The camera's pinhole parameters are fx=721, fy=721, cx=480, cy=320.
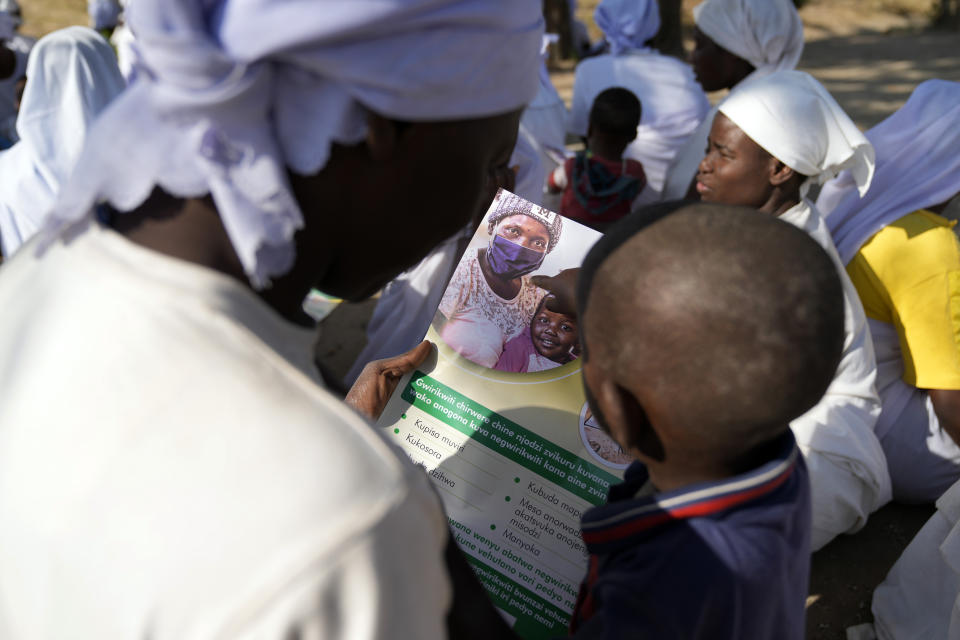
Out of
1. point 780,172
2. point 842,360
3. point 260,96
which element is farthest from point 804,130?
point 260,96

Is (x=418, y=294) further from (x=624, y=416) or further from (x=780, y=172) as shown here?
(x=624, y=416)

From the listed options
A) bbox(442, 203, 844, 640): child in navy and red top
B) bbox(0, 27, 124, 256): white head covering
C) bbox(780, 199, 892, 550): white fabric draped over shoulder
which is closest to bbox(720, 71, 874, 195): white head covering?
bbox(780, 199, 892, 550): white fabric draped over shoulder

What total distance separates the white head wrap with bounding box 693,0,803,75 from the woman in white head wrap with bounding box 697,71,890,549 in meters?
1.44

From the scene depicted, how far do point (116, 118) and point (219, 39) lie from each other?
0.16 metres

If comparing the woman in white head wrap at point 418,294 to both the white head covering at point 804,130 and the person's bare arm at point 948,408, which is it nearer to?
the white head covering at point 804,130

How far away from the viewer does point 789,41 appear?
441 centimetres

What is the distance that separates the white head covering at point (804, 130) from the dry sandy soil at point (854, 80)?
4.88 ft

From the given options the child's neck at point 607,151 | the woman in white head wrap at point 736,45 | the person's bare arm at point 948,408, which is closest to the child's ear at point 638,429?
the person's bare arm at point 948,408

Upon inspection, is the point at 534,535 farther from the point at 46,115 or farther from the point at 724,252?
the point at 46,115

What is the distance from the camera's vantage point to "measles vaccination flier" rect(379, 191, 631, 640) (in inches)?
60.9

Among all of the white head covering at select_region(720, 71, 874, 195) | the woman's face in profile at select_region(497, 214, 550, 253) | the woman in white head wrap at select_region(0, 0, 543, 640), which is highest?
the woman in white head wrap at select_region(0, 0, 543, 640)

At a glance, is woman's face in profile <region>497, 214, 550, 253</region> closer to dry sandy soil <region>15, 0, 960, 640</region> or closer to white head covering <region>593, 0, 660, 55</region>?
dry sandy soil <region>15, 0, 960, 640</region>

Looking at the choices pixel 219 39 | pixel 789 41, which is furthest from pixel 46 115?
pixel 789 41

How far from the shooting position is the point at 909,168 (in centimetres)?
315
